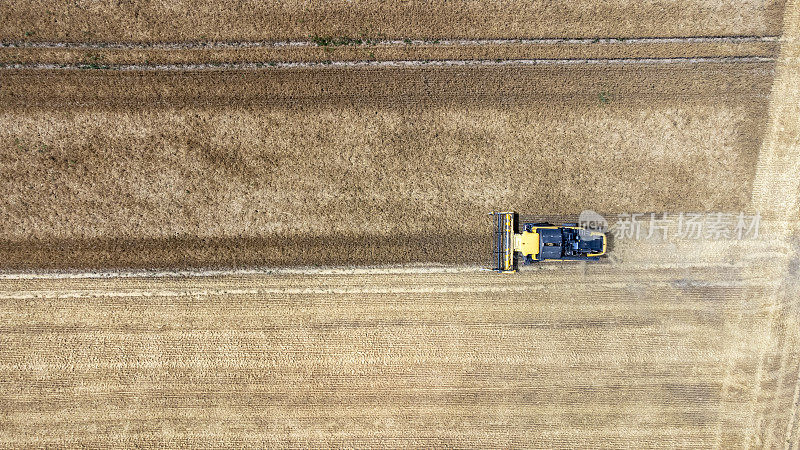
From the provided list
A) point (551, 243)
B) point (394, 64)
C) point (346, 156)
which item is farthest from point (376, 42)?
point (551, 243)

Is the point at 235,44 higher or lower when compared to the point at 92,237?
higher

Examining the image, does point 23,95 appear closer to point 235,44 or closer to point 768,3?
point 235,44

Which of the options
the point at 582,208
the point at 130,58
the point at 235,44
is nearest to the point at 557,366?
the point at 582,208

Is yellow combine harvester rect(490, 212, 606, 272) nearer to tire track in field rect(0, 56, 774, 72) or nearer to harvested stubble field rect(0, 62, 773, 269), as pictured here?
harvested stubble field rect(0, 62, 773, 269)

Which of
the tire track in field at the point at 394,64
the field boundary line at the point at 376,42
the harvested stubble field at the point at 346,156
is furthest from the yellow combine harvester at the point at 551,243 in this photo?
the field boundary line at the point at 376,42

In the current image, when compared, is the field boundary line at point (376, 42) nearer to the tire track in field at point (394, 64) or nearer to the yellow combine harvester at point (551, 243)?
the tire track in field at point (394, 64)
